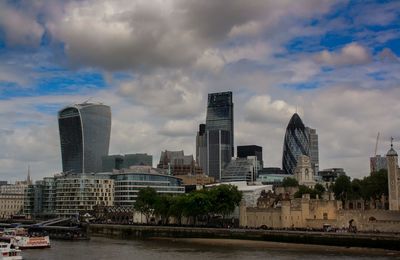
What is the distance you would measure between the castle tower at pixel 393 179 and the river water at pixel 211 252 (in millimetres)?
33588

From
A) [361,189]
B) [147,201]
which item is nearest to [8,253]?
[147,201]

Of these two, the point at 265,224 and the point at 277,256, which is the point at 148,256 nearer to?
the point at 277,256

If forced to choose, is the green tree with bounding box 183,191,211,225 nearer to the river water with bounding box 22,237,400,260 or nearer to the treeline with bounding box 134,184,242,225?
the treeline with bounding box 134,184,242,225

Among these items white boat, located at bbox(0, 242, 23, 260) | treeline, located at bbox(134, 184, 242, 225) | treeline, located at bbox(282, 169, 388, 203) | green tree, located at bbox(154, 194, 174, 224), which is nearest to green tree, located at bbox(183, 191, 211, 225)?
treeline, located at bbox(134, 184, 242, 225)

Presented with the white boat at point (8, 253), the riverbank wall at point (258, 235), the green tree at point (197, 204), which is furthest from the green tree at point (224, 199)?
the white boat at point (8, 253)

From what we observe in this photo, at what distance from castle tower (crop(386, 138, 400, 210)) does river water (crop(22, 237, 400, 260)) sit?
110 ft

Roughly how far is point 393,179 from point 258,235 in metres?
33.9

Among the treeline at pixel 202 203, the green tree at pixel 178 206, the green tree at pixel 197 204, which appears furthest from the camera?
the green tree at pixel 178 206

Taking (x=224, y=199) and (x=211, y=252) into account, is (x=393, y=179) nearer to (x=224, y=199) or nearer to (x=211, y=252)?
(x=224, y=199)

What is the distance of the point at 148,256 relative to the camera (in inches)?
3585

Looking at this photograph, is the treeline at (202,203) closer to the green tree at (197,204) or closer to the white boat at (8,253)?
the green tree at (197,204)

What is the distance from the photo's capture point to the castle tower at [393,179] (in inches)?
5025

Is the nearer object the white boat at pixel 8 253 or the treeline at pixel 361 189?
the white boat at pixel 8 253

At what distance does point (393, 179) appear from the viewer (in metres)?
128
